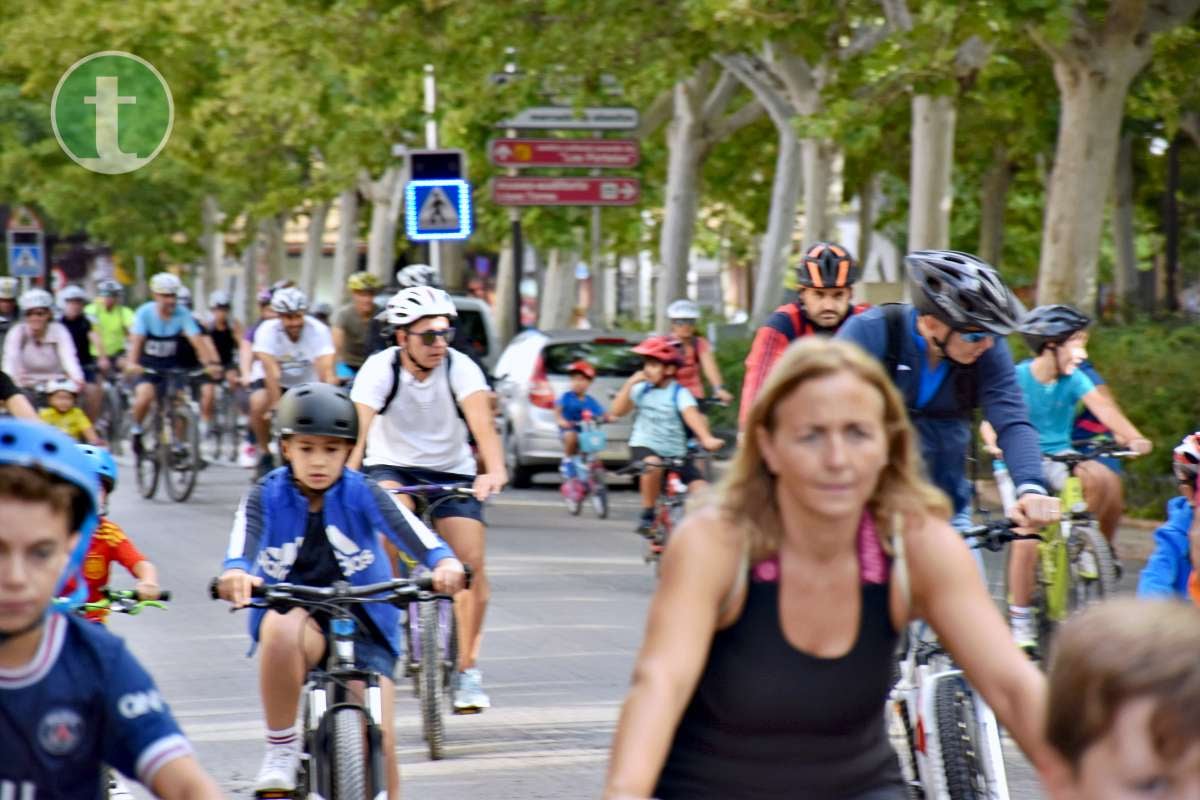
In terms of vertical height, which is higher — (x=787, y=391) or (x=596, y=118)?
(x=596, y=118)

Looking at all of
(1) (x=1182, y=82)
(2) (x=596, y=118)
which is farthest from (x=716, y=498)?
(2) (x=596, y=118)

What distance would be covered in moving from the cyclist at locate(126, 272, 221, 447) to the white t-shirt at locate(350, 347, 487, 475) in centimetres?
1136

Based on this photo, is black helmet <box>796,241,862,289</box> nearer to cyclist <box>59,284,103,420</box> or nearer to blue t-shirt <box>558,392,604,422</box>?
blue t-shirt <box>558,392,604,422</box>

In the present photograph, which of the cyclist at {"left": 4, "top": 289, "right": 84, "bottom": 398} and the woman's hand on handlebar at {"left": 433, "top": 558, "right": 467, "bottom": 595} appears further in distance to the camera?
the cyclist at {"left": 4, "top": 289, "right": 84, "bottom": 398}

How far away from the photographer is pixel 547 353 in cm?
2245

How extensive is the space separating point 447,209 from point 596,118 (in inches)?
222

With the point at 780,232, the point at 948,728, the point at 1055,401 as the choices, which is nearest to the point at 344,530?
the point at 948,728

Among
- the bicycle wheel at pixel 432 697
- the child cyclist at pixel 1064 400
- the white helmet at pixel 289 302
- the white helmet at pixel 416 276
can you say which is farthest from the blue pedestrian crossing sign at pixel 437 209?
the bicycle wheel at pixel 432 697

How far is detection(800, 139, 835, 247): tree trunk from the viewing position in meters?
27.5

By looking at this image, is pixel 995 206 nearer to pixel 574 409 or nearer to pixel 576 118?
pixel 576 118

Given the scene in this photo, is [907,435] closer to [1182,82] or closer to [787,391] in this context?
[787,391]

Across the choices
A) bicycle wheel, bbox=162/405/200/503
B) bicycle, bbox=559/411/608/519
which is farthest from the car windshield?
bicycle wheel, bbox=162/405/200/503

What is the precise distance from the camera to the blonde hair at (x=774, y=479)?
3289 mm

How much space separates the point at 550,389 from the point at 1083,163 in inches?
216
